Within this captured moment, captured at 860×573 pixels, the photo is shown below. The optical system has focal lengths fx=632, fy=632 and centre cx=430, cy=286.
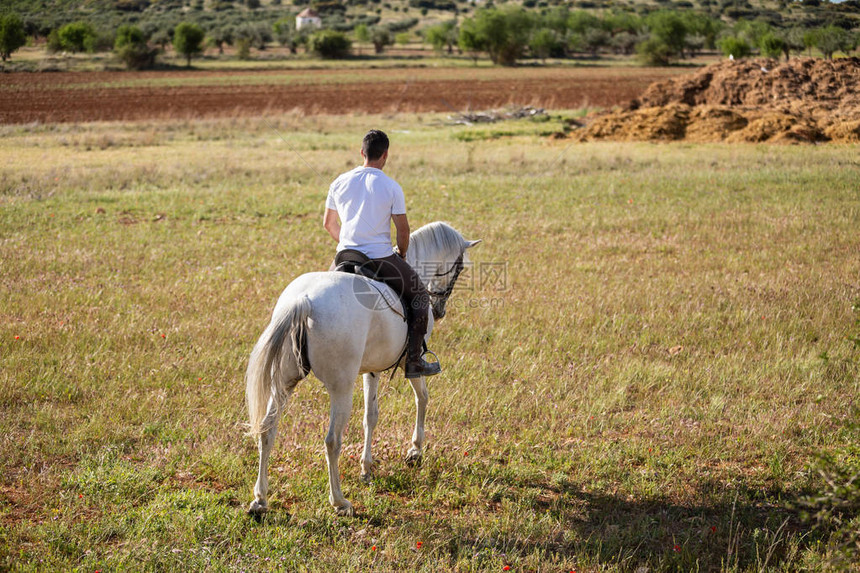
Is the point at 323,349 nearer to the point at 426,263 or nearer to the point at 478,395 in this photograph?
the point at 426,263

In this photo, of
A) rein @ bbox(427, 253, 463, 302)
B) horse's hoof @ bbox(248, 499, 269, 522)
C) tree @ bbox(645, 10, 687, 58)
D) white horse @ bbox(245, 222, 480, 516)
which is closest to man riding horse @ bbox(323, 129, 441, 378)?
white horse @ bbox(245, 222, 480, 516)

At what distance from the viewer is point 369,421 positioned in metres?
5.87

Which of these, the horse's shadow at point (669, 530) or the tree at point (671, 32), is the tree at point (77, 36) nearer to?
the tree at point (671, 32)

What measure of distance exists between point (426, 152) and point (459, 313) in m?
17.1

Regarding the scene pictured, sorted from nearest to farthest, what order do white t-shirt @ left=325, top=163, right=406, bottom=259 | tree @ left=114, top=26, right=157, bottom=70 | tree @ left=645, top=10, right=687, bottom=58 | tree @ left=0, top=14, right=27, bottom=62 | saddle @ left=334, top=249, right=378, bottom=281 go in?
1. white t-shirt @ left=325, top=163, right=406, bottom=259
2. saddle @ left=334, top=249, right=378, bottom=281
3. tree @ left=0, top=14, right=27, bottom=62
4. tree @ left=114, top=26, right=157, bottom=70
5. tree @ left=645, top=10, right=687, bottom=58

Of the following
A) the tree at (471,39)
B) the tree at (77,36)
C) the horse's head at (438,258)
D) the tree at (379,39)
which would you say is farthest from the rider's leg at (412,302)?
the tree at (379,39)

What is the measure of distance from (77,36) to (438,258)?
90307mm

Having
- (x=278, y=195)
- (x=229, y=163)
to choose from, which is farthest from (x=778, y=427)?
(x=229, y=163)

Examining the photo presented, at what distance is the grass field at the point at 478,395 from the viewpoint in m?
4.88

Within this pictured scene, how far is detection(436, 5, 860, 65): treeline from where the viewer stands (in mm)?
86312

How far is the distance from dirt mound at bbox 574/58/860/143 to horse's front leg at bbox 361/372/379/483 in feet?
86.1

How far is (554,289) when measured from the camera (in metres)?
11.1

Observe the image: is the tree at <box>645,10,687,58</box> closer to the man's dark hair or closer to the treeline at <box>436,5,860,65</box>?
the treeline at <box>436,5,860,65</box>

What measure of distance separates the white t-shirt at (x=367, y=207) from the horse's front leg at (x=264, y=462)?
1.51 meters
